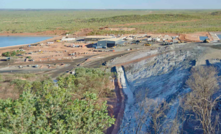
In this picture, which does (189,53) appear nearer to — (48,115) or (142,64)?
(142,64)

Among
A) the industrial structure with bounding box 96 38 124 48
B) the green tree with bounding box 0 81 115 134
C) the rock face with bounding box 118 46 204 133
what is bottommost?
the rock face with bounding box 118 46 204 133

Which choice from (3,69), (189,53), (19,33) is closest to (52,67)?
(3,69)

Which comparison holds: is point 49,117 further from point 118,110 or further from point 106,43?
point 106,43

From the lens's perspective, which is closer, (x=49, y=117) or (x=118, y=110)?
(x=49, y=117)

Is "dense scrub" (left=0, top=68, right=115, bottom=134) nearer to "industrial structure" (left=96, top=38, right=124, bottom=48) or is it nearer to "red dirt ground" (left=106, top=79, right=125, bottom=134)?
"red dirt ground" (left=106, top=79, right=125, bottom=134)

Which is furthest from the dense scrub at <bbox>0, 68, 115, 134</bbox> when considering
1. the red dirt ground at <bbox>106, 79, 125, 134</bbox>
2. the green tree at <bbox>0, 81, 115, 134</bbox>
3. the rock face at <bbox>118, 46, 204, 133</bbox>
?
the rock face at <bbox>118, 46, 204, 133</bbox>

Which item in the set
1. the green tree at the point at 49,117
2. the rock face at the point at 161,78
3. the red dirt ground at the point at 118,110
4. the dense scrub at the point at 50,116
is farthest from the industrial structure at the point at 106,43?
the green tree at the point at 49,117

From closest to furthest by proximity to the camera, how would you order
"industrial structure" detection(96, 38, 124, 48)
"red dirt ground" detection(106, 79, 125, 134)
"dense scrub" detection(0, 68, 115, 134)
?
"dense scrub" detection(0, 68, 115, 134) → "red dirt ground" detection(106, 79, 125, 134) → "industrial structure" detection(96, 38, 124, 48)

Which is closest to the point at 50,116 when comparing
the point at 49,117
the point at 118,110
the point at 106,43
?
the point at 49,117
